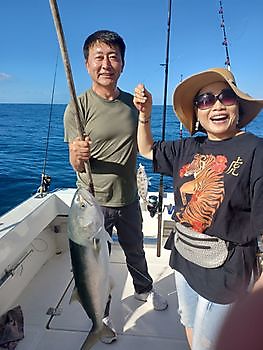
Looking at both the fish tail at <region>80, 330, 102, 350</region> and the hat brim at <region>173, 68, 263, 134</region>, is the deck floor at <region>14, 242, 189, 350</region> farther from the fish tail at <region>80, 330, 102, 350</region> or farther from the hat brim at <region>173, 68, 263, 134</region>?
the hat brim at <region>173, 68, 263, 134</region>

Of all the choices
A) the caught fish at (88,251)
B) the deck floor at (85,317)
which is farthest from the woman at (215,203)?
the deck floor at (85,317)

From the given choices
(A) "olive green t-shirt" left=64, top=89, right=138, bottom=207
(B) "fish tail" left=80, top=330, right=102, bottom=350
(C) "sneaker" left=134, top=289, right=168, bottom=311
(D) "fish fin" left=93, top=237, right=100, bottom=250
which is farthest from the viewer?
(C) "sneaker" left=134, top=289, right=168, bottom=311

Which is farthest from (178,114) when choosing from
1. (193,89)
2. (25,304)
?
(25,304)

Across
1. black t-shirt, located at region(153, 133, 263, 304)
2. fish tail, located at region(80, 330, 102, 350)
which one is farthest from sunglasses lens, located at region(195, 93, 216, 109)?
fish tail, located at region(80, 330, 102, 350)

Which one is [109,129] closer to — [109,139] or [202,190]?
[109,139]

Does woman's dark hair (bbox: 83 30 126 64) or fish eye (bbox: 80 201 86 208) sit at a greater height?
woman's dark hair (bbox: 83 30 126 64)

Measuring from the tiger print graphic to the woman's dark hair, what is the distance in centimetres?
97

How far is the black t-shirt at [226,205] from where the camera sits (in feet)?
4.81

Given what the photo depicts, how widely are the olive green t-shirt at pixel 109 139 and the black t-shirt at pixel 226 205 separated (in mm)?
655

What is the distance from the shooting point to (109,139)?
221cm

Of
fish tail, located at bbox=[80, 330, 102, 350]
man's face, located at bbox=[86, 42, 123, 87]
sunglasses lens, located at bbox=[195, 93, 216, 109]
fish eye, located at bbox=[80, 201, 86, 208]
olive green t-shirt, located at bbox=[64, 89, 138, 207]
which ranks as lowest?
fish tail, located at bbox=[80, 330, 102, 350]

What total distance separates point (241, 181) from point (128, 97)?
1.16m

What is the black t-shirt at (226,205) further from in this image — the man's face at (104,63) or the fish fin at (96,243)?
the man's face at (104,63)

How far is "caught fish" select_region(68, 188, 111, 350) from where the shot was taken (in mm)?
1690
